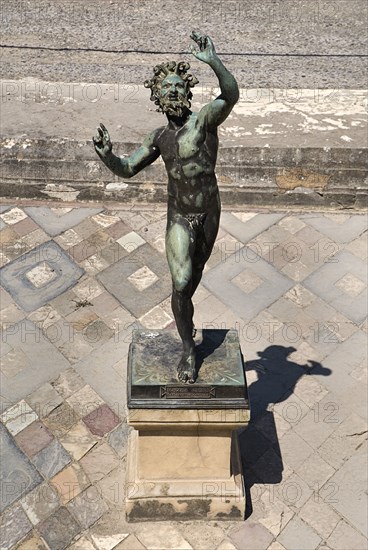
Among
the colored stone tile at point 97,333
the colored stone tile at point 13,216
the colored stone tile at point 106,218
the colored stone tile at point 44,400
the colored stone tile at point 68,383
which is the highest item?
the colored stone tile at point 106,218

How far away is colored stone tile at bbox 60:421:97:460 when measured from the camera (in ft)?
19.5

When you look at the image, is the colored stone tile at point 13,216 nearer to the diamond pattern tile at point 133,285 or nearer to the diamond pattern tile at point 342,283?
the diamond pattern tile at point 133,285

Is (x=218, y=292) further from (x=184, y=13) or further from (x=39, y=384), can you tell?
(x=184, y=13)

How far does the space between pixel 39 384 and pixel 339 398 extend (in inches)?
124

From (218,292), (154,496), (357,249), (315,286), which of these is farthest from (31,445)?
(357,249)

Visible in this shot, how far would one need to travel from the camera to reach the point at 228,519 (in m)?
5.50

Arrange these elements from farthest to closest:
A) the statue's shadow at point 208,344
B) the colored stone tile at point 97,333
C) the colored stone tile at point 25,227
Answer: the colored stone tile at point 25,227 → the colored stone tile at point 97,333 → the statue's shadow at point 208,344

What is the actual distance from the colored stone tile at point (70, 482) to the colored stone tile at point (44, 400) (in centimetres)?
72

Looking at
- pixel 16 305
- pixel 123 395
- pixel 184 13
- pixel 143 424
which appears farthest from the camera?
pixel 184 13

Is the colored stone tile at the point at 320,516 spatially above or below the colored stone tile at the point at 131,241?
below

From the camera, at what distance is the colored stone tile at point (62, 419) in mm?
6148

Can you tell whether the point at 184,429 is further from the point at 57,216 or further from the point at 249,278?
the point at 57,216

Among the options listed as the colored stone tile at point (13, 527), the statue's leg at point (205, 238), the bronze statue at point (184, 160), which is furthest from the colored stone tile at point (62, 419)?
the statue's leg at point (205, 238)

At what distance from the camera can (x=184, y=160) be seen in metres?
4.15
